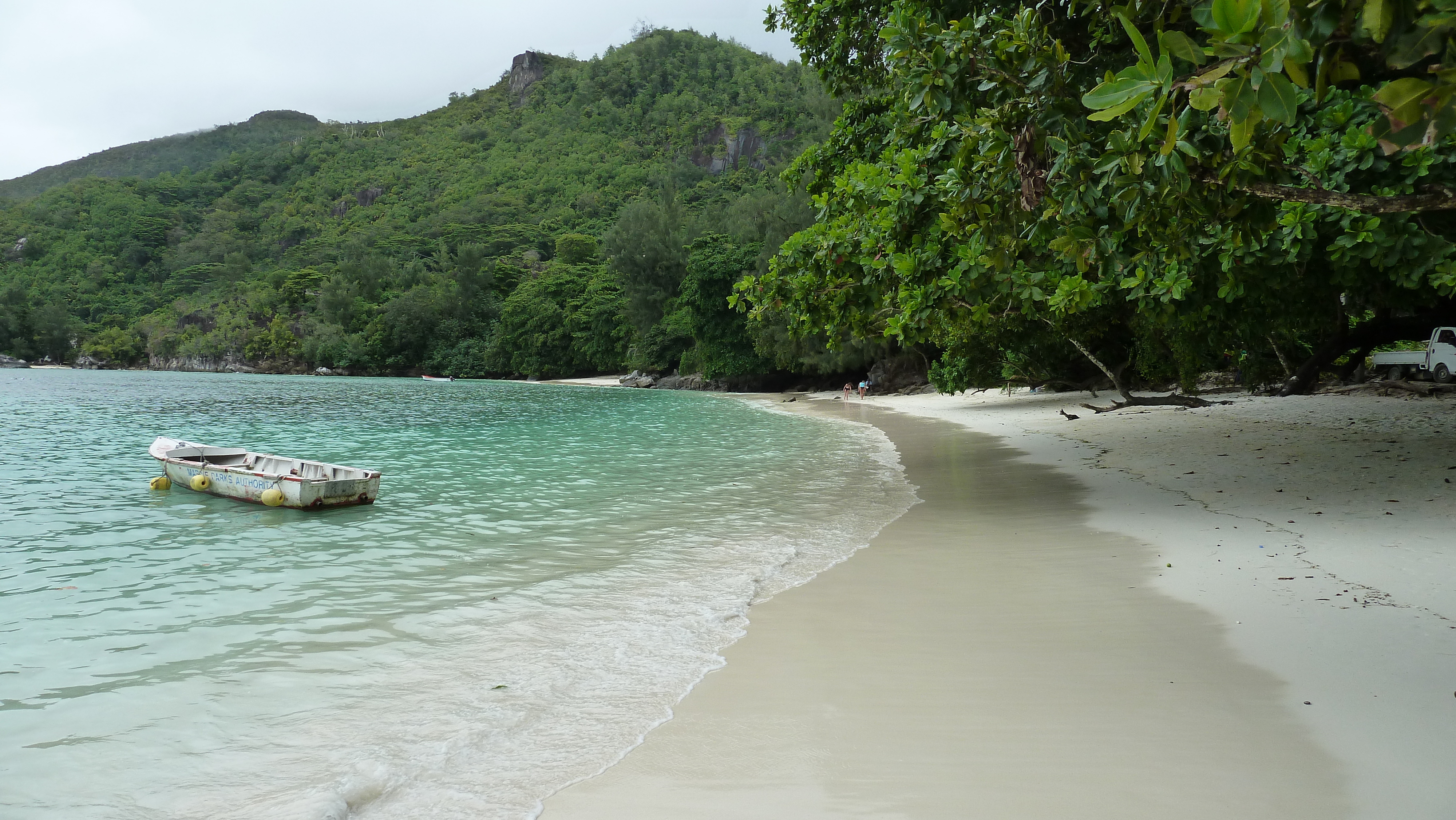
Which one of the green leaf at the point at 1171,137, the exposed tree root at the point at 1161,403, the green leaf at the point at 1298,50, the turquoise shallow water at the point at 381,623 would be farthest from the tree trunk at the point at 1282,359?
the green leaf at the point at 1298,50

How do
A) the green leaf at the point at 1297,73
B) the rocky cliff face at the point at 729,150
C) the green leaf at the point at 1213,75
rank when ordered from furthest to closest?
the rocky cliff face at the point at 729,150, the green leaf at the point at 1213,75, the green leaf at the point at 1297,73

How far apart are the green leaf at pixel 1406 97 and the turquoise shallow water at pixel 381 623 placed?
139 inches

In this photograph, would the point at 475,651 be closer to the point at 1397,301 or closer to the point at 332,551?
the point at 332,551

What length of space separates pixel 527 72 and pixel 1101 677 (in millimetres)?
170740

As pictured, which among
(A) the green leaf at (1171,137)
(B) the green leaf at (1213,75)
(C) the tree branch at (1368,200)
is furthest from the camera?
(C) the tree branch at (1368,200)

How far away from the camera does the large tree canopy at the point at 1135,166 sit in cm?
207

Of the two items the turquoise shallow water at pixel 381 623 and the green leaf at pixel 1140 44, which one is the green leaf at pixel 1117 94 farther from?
the turquoise shallow water at pixel 381 623

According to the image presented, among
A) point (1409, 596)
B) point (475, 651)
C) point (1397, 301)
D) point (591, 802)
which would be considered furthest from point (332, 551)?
point (1397, 301)

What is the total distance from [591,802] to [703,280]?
49748 mm

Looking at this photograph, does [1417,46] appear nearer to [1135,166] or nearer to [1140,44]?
[1140,44]

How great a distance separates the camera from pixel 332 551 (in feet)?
27.6

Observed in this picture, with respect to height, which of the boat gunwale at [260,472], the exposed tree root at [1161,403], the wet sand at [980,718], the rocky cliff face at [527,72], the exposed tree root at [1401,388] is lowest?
the wet sand at [980,718]

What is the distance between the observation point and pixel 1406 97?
1.90 meters

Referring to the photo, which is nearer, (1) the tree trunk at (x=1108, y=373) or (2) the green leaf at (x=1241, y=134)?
(2) the green leaf at (x=1241, y=134)
